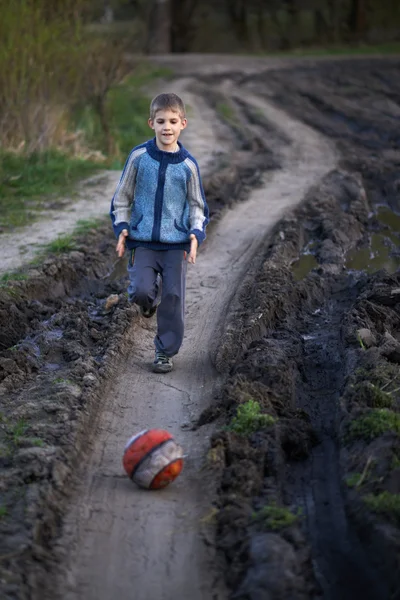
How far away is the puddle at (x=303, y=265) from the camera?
9.66m

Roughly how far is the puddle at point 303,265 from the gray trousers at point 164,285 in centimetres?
302

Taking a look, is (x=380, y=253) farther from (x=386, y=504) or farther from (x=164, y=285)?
(x=386, y=504)


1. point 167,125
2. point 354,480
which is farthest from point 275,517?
point 167,125

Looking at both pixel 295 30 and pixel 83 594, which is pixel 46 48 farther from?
pixel 295 30

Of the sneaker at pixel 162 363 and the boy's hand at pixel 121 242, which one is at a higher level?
the boy's hand at pixel 121 242

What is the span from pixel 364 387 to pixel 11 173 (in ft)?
25.4

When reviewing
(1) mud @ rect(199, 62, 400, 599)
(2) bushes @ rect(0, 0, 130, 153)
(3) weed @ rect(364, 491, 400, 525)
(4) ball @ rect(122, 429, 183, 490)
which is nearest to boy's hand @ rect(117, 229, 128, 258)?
(1) mud @ rect(199, 62, 400, 599)

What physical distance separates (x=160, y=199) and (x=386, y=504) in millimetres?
2683

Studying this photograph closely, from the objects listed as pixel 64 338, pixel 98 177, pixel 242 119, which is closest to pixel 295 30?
pixel 242 119

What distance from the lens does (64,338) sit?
7445mm

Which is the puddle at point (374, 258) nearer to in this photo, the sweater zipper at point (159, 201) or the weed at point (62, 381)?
the sweater zipper at point (159, 201)

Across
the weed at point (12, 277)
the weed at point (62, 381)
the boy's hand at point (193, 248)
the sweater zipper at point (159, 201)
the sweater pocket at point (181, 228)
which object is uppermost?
the sweater zipper at point (159, 201)

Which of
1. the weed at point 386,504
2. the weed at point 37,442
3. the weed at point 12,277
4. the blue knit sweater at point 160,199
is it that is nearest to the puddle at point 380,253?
the weed at point 12,277

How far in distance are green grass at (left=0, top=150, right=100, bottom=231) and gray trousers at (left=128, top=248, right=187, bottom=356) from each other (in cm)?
409
